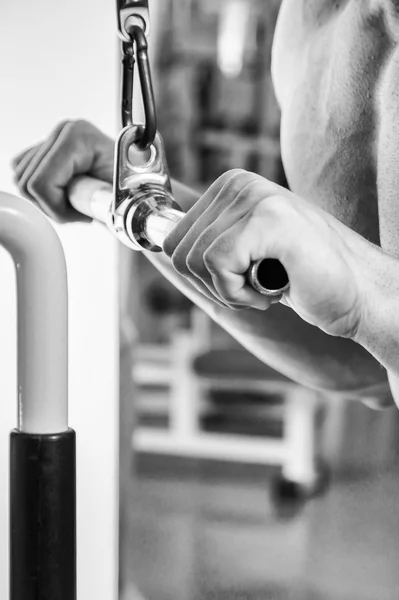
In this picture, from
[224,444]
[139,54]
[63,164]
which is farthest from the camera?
[224,444]

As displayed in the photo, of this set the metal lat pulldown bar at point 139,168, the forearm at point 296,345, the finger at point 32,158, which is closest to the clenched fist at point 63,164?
the finger at point 32,158

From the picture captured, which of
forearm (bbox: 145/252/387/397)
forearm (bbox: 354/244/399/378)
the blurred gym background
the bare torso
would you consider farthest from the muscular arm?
the blurred gym background

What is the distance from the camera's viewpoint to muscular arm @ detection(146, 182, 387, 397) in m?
0.82

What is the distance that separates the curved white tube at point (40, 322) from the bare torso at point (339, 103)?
1.18 ft

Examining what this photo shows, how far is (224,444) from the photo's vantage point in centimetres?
279

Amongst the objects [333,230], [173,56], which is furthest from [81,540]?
[173,56]

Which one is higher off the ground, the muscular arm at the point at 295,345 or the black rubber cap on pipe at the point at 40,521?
the muscular arm at the point at 295,345

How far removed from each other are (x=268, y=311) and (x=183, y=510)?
2142 millimetres

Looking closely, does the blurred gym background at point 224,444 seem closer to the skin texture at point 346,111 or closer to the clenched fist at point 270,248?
the skin texture at point 346,111

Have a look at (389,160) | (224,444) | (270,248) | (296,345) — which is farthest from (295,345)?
(224,444)

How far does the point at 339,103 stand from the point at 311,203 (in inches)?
12.2

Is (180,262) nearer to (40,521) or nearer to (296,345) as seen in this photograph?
(40,521)

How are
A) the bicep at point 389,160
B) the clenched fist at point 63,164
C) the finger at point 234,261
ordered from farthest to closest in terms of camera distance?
1. the clenched fist at point 63,164
2. the bicep at point 389,160
3. the finger at point 234,261

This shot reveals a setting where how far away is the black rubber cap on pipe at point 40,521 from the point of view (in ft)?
1.43
